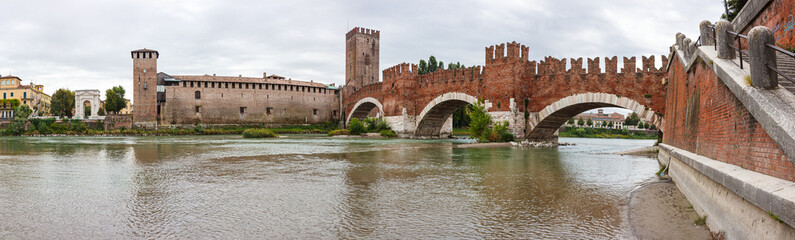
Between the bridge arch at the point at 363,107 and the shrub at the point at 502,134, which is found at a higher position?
the bridge arch at the point at 363,107

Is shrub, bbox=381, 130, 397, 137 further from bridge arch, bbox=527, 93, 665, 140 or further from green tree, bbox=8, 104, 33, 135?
green tree, bbox=8, 104, 33, 135

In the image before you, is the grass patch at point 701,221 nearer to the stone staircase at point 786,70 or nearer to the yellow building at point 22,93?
the stone staircase at point 786,70

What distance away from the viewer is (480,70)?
29.6m

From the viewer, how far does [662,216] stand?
5906 millimetres

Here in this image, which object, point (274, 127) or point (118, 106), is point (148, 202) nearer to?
point (274, 127)

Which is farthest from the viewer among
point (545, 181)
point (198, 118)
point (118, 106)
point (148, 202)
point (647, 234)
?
point (118, 106)

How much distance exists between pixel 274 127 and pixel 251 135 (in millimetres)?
16146

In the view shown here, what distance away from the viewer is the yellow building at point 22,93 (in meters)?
68.1

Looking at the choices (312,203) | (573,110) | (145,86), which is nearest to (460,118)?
(573,110)

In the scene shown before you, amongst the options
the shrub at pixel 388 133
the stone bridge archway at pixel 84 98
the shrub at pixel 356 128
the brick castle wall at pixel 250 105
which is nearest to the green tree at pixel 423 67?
the brick castle wall at pixel 250 105

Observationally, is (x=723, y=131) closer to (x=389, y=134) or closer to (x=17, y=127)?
(x=389, y=134)

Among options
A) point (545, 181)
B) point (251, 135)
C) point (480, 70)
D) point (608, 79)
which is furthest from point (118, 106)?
point (545, 181)

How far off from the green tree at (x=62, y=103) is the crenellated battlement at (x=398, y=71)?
157 feet

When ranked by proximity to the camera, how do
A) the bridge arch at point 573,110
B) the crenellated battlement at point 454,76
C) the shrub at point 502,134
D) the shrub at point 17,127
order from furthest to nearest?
1. the shrub at point 17,127
2. the crenellated battlement at point 454,76
3. the shrub at point 502,134
4. the bridge arch at point 573,110
